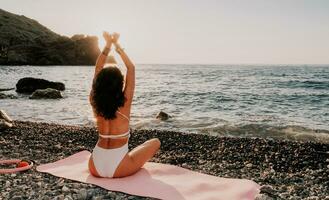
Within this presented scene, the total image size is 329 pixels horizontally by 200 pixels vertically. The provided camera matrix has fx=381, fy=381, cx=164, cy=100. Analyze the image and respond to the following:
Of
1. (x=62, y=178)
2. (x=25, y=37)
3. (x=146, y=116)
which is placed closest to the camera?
(x=62, y=178)

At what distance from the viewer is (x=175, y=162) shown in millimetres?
9516

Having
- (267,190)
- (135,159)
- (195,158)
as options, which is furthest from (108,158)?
(195,158)

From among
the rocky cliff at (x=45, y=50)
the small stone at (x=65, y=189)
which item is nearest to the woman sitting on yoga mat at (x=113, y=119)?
the small stone at (x=65, y=189)

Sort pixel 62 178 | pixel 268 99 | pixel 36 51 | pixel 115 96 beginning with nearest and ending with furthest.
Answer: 1. pixel 115 96
2. pixel 62 178
3. pixel 268 99
4. pixel 36 51

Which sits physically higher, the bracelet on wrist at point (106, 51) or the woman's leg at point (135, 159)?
the bracelet on wrist at point (106, 51)

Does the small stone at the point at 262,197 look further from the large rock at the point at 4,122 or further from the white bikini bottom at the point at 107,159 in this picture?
the large rock at the point at 4,122

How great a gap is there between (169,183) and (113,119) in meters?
1.52

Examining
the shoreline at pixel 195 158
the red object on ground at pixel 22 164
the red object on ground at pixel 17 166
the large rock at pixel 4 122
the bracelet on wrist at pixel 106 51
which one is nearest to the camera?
the shoreline at pixel 195 158

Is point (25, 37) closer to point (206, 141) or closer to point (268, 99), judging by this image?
point (268, 99)

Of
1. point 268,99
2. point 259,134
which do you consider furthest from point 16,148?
point 268,99

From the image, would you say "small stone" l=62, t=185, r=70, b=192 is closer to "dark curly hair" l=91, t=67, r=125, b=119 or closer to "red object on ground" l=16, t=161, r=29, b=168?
"dark curly hair" l=91, t=67, r=125, b=119

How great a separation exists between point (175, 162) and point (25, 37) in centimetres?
14547

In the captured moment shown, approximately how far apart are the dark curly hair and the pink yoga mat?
1.25 m

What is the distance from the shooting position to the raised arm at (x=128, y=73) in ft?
21.3
